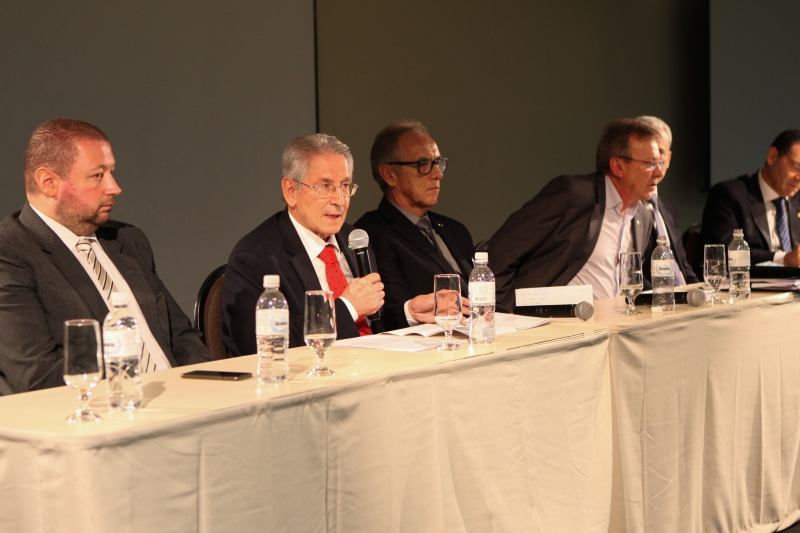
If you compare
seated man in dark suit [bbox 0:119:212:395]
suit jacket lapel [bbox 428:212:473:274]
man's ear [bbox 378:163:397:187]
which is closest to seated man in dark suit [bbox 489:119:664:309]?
suit jacket lapel [bbox 428:212:473:274]

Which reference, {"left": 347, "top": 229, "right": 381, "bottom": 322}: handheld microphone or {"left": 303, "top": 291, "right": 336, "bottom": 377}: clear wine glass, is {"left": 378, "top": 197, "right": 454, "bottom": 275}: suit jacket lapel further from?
{"left": 303, "top": 291, "right": 336, "bottom": 377}: clear wine glass

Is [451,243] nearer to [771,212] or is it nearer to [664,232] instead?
[664,232]

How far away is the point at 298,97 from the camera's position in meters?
4.59

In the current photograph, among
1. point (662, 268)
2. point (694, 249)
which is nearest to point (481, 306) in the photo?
point (662, 268)

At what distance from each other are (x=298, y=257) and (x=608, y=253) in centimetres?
161

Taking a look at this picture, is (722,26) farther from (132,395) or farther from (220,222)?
(132,395)

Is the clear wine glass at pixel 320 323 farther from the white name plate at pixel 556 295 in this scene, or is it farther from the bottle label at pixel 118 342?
the white name plate at pixel 556 295

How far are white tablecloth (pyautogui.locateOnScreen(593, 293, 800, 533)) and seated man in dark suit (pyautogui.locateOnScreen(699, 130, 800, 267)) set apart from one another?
189cm

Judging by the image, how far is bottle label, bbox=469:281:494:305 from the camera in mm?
2055

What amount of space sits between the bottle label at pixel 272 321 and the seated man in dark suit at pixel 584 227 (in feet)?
6.57

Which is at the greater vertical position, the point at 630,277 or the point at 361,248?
the point at 361,248

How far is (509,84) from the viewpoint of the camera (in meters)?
5.82

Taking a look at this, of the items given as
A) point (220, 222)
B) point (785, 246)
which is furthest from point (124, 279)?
point (785, 246)

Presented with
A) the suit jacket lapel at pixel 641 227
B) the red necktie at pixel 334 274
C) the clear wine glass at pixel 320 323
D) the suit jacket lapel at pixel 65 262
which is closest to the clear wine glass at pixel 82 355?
the clear wine glass at pixel 320 323
